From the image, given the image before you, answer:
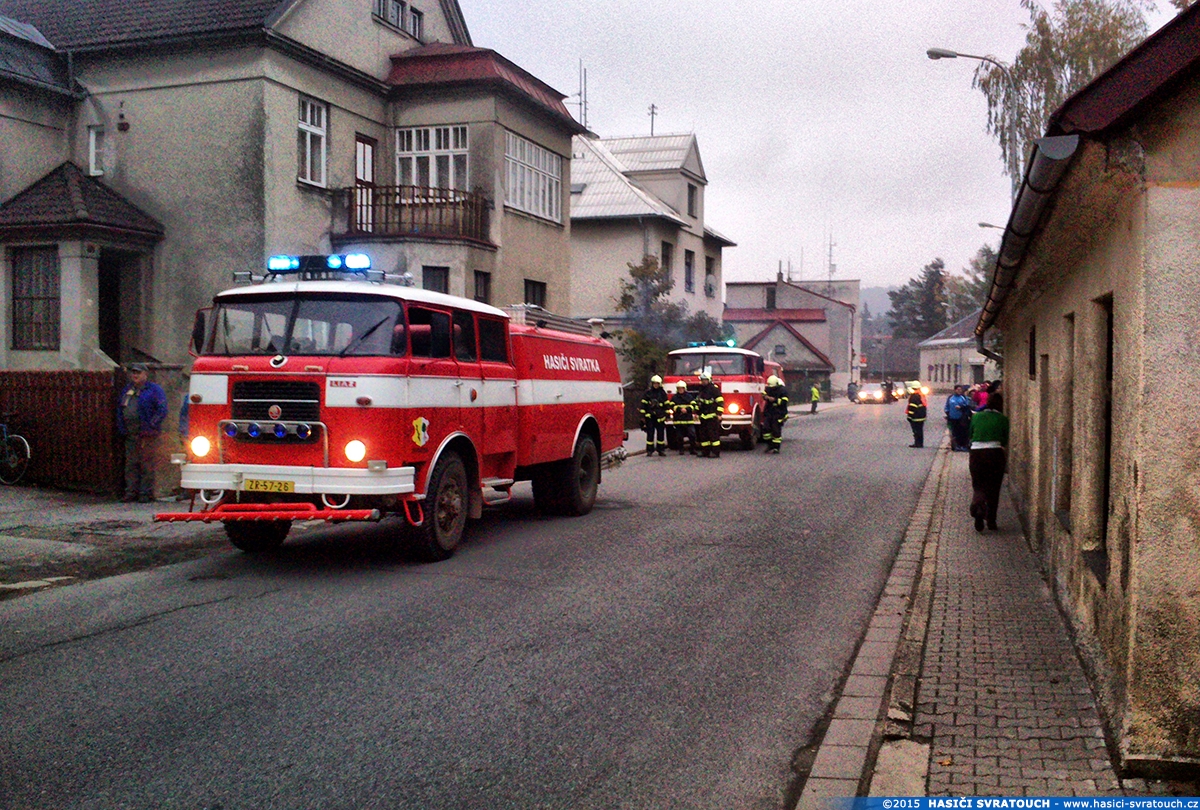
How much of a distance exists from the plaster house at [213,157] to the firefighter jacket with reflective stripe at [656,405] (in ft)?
15.0

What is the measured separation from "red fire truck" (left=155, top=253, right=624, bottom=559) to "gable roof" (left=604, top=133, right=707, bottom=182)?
33.0 metres

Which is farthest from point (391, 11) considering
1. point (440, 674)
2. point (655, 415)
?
point (440, 674)

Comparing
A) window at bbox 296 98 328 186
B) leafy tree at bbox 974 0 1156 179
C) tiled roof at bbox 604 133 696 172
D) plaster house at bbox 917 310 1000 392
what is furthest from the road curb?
plaster house at bbox 917 310 1000 392

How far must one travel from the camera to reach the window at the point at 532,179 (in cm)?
2488

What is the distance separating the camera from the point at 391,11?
24328 mm

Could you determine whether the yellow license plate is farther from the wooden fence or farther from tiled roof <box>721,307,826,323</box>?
tiled roof <box>721,307,826,323</box>

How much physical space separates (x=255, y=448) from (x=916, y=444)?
1998cm

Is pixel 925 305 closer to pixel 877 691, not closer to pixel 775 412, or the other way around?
pixel 775 412

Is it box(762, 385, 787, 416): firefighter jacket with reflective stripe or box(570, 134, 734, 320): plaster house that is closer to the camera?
box(762, 385, 787, 416): firefighter jacket with reflective stripe

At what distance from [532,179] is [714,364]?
21.9 ft

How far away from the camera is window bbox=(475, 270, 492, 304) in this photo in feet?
78.5

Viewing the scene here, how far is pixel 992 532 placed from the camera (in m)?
11.6

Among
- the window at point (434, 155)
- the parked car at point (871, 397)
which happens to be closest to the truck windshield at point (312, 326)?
the window at point (434, 155)

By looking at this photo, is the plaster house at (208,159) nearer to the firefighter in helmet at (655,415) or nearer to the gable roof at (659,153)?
the firefighter in helmet at (655,415)
